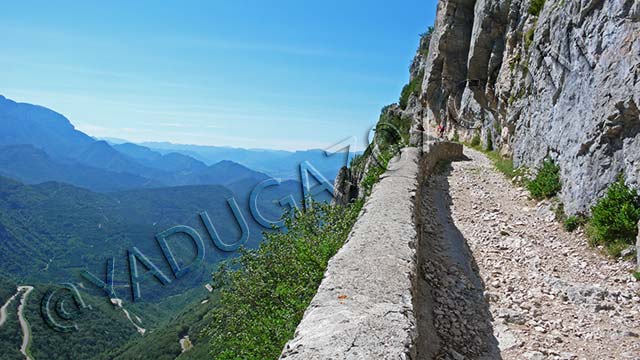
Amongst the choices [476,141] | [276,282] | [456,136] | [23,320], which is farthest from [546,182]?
[23,320]

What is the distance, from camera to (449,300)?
5.55 metres

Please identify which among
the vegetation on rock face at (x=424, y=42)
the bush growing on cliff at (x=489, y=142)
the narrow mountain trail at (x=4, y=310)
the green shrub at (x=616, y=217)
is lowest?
the narrow mountain trail at (x=4, y=310)

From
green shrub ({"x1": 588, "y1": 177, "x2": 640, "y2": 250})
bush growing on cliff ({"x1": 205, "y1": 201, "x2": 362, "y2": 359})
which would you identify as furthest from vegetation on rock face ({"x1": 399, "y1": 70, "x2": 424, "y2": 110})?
green shrub ({"x1": 588, "y1": 177, "x2": 640, "y2": 250})

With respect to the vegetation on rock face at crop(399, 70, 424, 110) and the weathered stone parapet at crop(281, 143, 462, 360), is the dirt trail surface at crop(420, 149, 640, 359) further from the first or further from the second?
the vegetation on rock face at crop(399, 70, 424, 110)

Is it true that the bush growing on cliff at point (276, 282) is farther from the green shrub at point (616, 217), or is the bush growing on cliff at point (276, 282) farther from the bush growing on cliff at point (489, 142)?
the bush growing on cliff at point (489, 142)

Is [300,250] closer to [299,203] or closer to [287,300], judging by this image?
[287,300]

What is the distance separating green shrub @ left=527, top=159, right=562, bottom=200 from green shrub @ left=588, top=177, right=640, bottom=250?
2.47 metres

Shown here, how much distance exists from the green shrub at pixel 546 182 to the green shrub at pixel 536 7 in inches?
361

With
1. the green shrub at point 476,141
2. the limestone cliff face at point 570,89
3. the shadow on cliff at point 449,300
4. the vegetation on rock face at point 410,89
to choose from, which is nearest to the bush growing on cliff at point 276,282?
the shadow on cliff at point 449,300

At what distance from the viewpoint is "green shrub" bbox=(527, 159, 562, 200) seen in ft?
31.4

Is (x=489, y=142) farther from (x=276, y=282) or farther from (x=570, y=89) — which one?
(x=276, y=282)

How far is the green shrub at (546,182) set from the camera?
9.56 metres

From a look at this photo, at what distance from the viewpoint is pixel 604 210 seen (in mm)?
6836

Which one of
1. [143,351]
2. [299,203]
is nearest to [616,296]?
[299,203]
